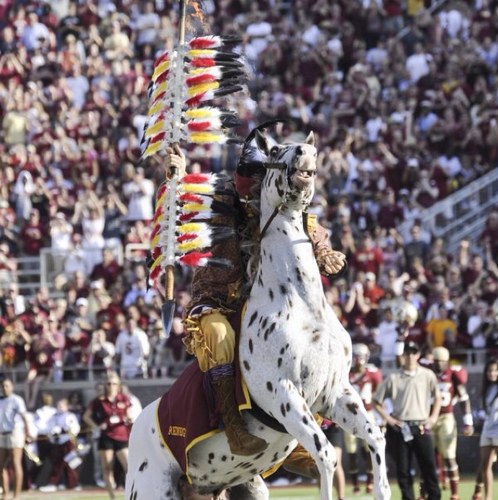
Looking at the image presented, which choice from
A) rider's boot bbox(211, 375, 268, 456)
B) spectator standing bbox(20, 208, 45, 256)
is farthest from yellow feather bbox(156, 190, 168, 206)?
spectator standing bbox(20, 208, 45, 256)

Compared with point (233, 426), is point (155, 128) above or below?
above

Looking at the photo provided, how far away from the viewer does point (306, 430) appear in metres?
7.77

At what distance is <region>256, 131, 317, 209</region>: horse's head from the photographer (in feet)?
26.2

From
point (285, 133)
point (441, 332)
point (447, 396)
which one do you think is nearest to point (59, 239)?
point (285, 133)

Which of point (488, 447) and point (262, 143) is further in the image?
point (488, 447)

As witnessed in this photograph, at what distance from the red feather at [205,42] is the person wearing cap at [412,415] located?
609 centimetres

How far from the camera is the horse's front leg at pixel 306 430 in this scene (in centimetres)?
774

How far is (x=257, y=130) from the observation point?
8.38m

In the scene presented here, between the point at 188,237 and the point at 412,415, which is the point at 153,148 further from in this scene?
the point at 412,415

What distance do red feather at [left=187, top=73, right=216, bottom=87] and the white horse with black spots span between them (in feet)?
1.88

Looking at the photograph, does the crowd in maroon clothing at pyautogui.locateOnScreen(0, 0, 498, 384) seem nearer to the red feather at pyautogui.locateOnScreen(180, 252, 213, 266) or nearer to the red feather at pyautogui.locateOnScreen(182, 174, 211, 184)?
the red feather at pyautogui.locateOnScreen(182, 174, 211, 184)

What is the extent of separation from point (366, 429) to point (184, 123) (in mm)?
1998

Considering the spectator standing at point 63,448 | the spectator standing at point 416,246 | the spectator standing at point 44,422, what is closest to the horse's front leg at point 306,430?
the spectator standing at point 63,448

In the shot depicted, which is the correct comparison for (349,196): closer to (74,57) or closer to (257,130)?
(74,57)
